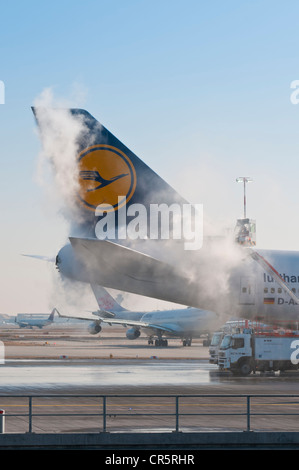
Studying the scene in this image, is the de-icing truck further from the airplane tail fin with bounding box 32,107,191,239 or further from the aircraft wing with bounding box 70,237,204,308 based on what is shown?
the airplane tail fin with bounding box 32,107,191,239

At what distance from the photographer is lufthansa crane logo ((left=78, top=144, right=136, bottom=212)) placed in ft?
136

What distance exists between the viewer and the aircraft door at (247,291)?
45.4 metres

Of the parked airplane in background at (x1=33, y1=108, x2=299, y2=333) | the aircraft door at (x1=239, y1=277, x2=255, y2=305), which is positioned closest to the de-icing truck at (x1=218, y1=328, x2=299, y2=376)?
the aircraft door at (x1=239, y1=277, x2=255, y2=305)

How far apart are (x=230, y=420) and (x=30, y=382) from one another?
17.4m

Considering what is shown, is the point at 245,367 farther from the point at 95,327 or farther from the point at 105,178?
the point at 95,327

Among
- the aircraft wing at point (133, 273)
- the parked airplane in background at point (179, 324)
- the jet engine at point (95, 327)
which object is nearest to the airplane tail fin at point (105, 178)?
the aircraft wing at point (133, 273)

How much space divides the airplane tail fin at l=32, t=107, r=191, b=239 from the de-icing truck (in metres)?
10.6

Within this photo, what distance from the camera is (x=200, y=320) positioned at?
A: 99125mm

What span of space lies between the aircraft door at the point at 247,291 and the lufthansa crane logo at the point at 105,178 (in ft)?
30.2

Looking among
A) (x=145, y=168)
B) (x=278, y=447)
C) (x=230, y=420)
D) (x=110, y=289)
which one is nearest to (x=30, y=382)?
(x=110, y=289)

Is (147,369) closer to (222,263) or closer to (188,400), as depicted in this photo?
(222,263)

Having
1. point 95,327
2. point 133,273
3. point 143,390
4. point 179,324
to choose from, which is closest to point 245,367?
point 133,273

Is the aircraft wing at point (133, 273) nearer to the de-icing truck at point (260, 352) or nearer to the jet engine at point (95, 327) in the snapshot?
the de-icing truck at point (260, 352)

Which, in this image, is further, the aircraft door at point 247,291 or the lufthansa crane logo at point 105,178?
the aircraft door at point 247,291
